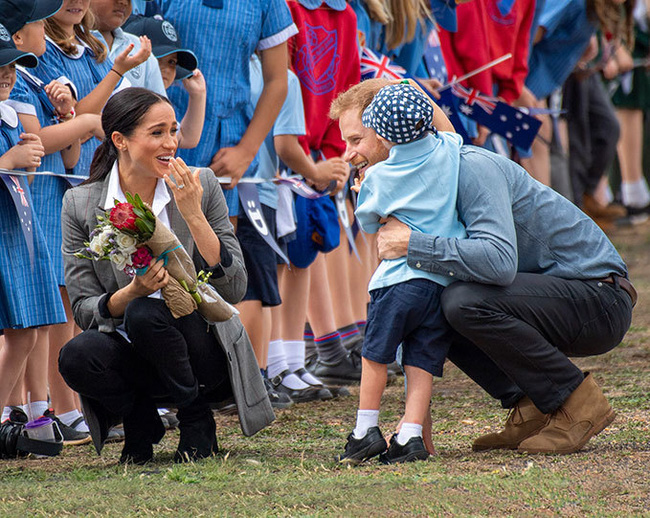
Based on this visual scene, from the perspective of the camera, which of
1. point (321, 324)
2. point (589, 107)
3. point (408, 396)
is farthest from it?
point (589, 107)

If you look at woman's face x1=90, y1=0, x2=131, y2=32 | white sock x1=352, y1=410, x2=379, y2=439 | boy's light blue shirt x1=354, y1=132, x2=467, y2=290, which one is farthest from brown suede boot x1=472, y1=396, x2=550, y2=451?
woman's face x1=90, y1=0, x2=131, y2=32

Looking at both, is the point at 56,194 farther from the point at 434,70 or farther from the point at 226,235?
the point at 434,70

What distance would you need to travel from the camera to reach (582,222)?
13.3 ft

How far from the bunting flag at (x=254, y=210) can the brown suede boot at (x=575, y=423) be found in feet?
5.96

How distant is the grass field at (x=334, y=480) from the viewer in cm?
322

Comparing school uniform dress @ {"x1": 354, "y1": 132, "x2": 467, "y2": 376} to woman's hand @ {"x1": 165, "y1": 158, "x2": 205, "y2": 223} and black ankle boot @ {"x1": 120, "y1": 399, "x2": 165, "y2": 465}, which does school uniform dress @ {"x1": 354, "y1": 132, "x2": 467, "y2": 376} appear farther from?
black ankle boot @ {"x1": 120, "y1": 399, "x2": 165, "y2": 465}

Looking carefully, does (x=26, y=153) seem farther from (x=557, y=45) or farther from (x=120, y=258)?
(x=557, y=45)

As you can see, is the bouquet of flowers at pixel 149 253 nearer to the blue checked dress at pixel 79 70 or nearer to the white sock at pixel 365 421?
the white sock at pixel 365 421

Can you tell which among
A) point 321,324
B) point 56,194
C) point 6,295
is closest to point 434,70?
point 321,324

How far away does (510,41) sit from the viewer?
8141 mm

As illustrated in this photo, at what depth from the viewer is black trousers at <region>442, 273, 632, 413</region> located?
3.84 meters

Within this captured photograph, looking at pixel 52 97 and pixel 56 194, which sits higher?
pixel 52 97

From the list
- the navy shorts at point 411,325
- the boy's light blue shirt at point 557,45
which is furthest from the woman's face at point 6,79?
the boy's light blue shirt at point 557,45

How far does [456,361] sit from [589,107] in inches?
294
